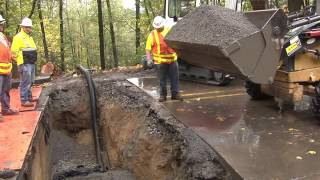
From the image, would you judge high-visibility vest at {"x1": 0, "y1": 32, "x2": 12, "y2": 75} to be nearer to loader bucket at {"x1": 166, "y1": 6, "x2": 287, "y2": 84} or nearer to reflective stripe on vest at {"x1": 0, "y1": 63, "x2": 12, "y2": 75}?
reflective stripe on vest at {"x1": 0, "y1": 63, "x2": 12, "y2": 75}

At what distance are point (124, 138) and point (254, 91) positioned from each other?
314 centimetres

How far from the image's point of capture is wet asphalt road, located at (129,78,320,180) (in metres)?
5.16

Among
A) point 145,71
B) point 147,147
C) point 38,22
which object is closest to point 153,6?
point 38,22

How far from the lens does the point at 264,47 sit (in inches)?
259

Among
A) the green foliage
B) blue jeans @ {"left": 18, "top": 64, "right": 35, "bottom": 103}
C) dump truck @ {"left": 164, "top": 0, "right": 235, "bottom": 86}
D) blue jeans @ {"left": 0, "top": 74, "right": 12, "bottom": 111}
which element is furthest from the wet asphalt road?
the green foliage

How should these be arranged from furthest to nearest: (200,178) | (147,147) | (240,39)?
(147,147)
(240,39)
(200,178)

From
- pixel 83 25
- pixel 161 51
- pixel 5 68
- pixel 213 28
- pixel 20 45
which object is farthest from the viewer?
pixel 83 25

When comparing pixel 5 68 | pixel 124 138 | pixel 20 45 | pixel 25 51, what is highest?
pixel 20 45

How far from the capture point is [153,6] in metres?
28.2

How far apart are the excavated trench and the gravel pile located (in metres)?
1.54

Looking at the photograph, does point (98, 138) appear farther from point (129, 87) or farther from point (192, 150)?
point (192, 150)

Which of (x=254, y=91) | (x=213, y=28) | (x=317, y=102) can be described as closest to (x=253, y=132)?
(x=317, y=102)

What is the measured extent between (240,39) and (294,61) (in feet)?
3.84

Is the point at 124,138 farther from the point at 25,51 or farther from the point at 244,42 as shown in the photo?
the point at 244,42
